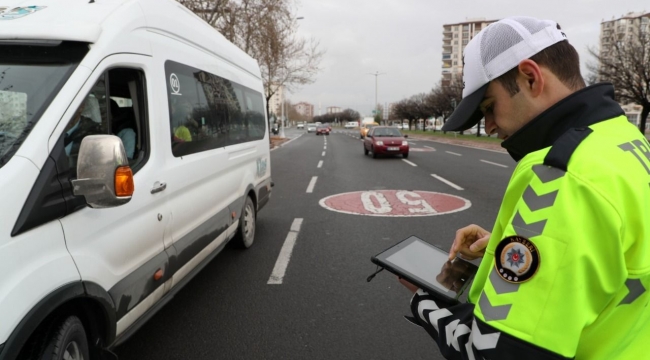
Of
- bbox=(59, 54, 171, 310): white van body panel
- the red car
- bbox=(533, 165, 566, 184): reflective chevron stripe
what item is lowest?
the red car

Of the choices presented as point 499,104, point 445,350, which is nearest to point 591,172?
point 499,104

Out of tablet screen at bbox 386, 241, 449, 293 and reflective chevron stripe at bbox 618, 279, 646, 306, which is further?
tablet screen at bbox 386, 241, 449, 293

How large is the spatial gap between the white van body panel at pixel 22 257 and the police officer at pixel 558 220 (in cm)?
164

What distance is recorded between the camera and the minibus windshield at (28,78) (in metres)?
2.08

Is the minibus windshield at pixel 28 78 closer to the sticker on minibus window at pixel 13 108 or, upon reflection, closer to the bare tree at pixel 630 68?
the sticker on minibus window at pixel 13 108

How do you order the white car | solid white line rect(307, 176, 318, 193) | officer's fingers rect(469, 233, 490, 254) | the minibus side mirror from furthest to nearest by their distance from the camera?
solid white line rect(307, 176, 318, 193) < the minibus side mirror < the white car < officer's fingers rect(469, 233, 490, 254)

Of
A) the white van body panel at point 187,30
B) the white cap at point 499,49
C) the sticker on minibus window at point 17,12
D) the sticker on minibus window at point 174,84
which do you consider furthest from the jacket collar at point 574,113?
the sticker on minibus window at point 174,84

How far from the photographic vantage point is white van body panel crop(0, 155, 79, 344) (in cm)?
171

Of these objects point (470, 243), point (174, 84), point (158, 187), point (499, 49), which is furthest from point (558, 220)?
point (174, 84)

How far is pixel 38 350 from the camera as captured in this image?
1965mm

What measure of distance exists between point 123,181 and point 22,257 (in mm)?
554

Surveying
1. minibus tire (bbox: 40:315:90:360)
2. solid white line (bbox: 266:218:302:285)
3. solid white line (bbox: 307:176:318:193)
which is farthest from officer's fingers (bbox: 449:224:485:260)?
solid white line (bbox: 307:176:318:193)

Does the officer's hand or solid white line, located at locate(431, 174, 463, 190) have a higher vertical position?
the officer's hand

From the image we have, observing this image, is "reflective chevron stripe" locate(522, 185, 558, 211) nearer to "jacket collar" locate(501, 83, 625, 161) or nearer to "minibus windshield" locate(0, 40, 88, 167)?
"jacket collar" locate(501, 83, 625, 161)
